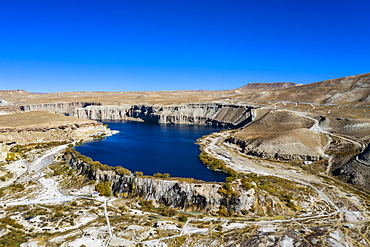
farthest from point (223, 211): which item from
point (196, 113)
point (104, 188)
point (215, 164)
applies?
point (196, 113)

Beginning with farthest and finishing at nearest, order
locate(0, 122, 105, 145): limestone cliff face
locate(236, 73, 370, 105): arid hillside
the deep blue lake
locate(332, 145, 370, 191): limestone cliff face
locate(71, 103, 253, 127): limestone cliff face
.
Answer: locate(71, 103, 253, 127): limestone cliff face < locate(236, 73, 370, 105): arid hillside < locate(0, 122, 105, 145): limestone cliff face < the deep blue lake < locate(332, 145, 370, 191): limestone cliff face

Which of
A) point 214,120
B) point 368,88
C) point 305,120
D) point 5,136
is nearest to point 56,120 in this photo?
point 5,136

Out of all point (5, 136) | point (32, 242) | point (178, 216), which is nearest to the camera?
point (32, 242)

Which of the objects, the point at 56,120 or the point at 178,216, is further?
the point at 56,120

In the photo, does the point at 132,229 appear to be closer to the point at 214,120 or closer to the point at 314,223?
the point at 314,223

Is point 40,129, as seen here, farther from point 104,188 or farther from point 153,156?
point 104,188

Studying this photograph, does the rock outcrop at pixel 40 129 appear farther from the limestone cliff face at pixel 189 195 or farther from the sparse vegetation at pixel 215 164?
the sparse vegetation at pixel 215 164

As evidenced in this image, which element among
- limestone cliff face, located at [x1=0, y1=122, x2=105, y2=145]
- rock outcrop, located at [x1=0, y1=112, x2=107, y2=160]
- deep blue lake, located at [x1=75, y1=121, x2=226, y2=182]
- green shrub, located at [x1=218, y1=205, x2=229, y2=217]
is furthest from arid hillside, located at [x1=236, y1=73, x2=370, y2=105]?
limestone cliff face, located at [x1=0, y1=122, x2=105, y2=145]

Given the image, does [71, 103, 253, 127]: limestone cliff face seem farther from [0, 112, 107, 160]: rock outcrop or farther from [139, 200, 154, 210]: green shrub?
[139, 200, 154, 210]: green shrub
